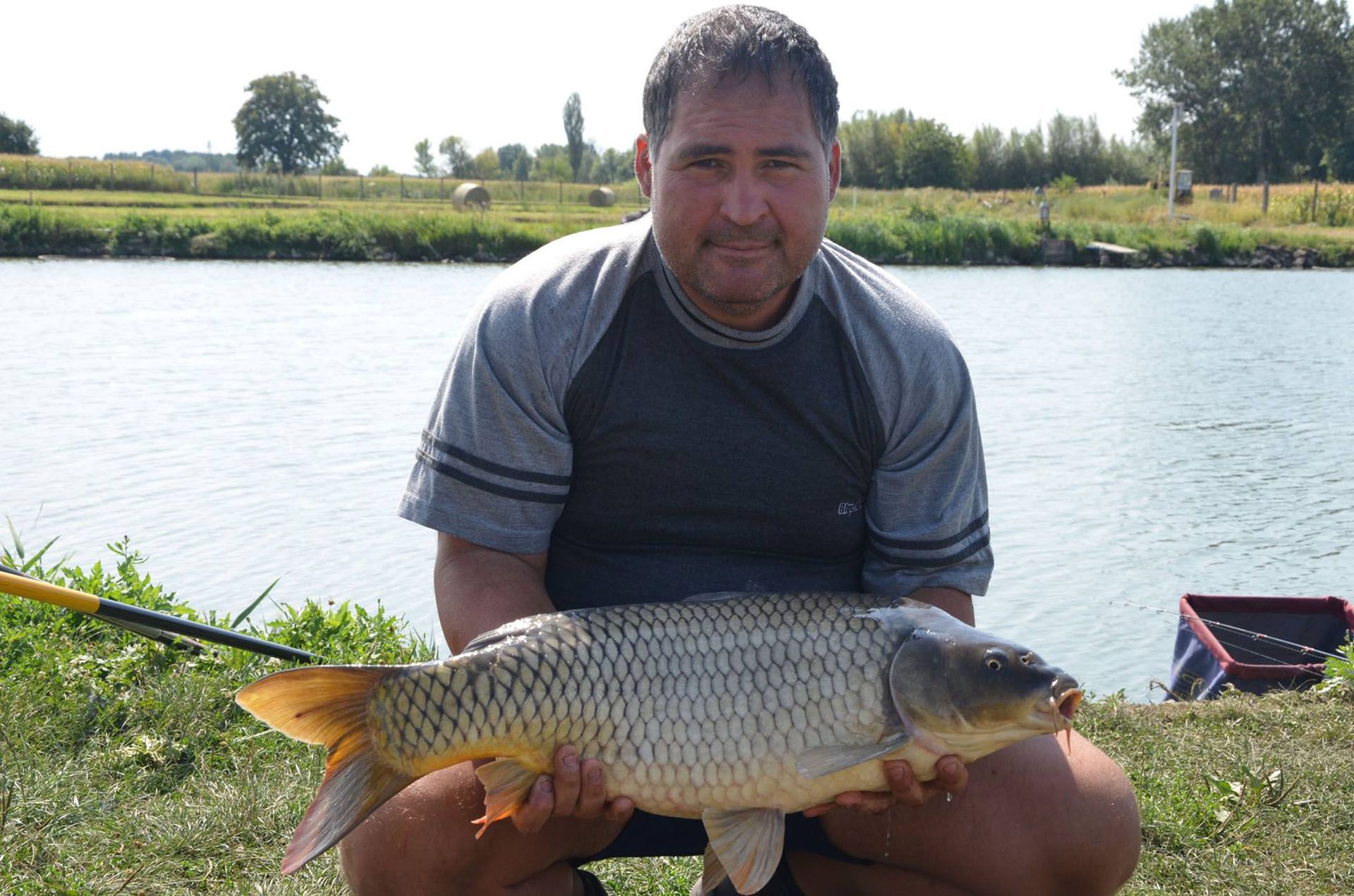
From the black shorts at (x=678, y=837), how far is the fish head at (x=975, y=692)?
1.12 feet

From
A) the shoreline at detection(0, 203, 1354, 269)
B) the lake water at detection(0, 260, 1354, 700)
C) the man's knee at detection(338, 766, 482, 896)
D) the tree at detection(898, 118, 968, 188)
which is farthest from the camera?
the tree at detection(898, 118, 968, 188)

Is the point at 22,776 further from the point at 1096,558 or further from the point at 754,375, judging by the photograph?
the point at 1096,558

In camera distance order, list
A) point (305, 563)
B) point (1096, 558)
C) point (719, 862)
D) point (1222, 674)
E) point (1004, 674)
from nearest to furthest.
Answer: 1. point (1004, 674)
2. point (719, 862)
3. point (1222, 674)
4. point (305, 563)
5. point (1096, 558)

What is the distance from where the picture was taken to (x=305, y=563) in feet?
18.7

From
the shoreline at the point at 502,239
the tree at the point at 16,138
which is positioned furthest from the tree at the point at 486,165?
the shoreline at the point at 502,239

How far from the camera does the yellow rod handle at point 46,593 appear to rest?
2.23 meters

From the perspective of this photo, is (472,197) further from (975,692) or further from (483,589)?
(975,692)

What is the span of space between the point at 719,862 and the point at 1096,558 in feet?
15.5

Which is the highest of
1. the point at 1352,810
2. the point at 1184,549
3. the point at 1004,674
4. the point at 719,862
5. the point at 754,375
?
the point at 754,375

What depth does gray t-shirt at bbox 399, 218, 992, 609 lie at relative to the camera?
6.66 feet

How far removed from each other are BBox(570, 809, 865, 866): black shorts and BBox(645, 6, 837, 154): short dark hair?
100 centimetres

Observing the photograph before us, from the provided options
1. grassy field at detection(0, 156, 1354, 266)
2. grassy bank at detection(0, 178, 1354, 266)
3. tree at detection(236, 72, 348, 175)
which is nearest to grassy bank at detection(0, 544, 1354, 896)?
grassy bank at detection(0, 178, 1354, 266)

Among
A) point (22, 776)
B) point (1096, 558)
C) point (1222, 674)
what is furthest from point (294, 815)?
point (1096, 558)

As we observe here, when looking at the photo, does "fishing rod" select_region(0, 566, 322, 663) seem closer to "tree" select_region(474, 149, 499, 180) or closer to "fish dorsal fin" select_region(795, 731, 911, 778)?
"fish dorsal fin" select_region(795, 731, 911, 778)
